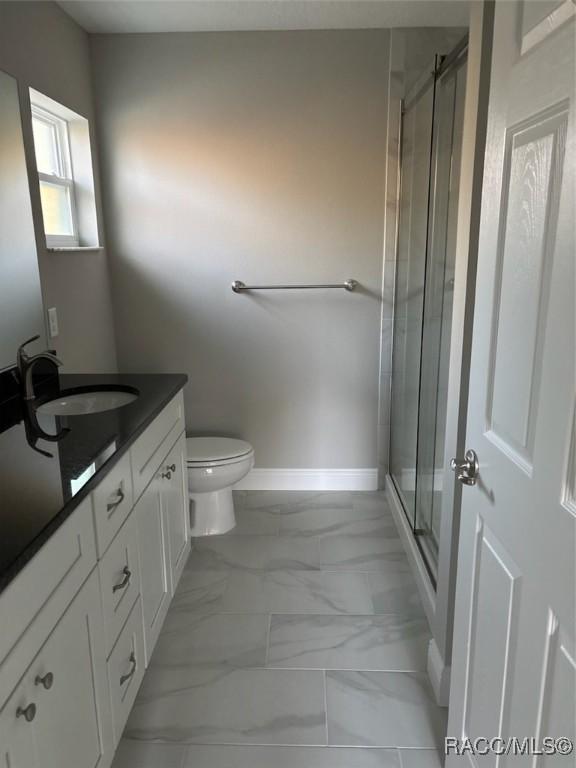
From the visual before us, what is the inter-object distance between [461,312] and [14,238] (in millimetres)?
1519

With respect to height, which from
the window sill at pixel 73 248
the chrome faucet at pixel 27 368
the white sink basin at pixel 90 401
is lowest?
the white sink basin at pixel 90 401

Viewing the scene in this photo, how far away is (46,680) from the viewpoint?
3.43 feet

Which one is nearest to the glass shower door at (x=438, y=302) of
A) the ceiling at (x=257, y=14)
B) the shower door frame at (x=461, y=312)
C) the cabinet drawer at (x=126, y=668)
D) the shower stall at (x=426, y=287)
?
the shower stall at (x=426, y=287)

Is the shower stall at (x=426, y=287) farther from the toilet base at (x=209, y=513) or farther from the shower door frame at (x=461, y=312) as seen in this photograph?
the toilet base at (x=209, y=513)

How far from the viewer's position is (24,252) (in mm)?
2025

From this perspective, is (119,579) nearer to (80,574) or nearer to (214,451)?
(80,574)

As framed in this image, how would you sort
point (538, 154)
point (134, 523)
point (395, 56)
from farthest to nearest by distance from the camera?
point (395, 56) < point (134, 523) < point (538, 154)

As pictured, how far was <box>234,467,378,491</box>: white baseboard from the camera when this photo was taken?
3.27 m

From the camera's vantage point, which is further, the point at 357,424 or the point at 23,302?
the point at 357,424

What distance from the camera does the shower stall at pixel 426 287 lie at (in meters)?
2.05

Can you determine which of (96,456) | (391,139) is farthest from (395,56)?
(96,456)

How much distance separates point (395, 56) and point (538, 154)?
2.17m

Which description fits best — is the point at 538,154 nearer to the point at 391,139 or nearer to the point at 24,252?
the point at 24,252

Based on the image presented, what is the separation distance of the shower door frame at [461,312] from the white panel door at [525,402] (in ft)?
0.90
